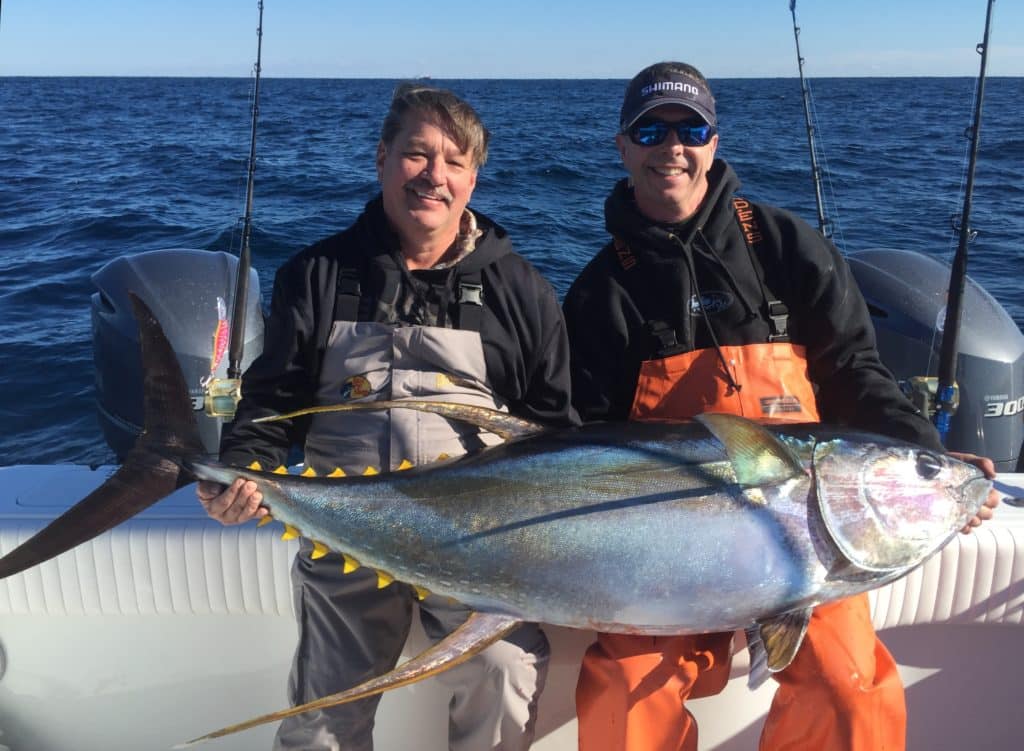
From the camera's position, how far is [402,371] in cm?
219

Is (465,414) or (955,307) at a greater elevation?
(955,307)

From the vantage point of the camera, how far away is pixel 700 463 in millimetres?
1815

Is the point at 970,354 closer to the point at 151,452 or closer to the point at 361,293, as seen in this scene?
the point at 361,293

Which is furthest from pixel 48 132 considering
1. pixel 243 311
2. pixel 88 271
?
pixel 243 311

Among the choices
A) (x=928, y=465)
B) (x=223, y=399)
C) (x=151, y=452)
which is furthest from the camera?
(x=223, y=399)

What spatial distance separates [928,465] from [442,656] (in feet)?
3.97

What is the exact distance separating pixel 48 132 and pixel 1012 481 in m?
26.2

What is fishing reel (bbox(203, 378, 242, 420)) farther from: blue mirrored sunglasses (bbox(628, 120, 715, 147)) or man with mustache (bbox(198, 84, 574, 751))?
blue mirrored sunglasses (bbox(628, 120, 715, 147))

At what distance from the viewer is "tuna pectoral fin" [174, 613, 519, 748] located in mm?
1690

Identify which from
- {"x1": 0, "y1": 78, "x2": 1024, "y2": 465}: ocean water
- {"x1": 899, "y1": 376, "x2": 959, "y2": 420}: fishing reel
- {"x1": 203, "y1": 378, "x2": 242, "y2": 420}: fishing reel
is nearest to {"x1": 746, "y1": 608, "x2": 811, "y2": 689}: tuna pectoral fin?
{"x1": 899, "y1": 376, "x2": 959, "y2": 420}: fishing reel

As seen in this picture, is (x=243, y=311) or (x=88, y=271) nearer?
(x=243, y=311)

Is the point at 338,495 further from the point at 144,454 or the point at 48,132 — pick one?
the point at 48,132

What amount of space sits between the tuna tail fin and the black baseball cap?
5.15 ft

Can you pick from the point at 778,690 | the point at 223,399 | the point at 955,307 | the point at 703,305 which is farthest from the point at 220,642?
the point at 955,307
